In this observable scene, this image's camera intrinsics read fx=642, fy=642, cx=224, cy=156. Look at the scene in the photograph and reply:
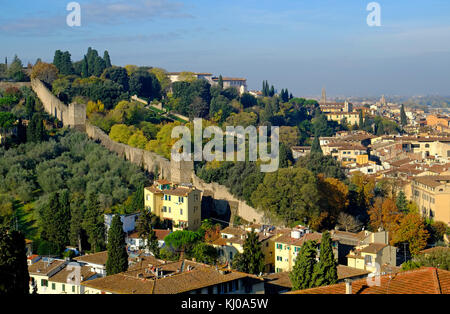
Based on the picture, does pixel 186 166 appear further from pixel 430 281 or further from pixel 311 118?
pixel 311 118

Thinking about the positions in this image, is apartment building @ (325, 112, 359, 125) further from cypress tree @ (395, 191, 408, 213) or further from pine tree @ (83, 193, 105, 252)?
pine tree @ (83, 193, 105, 252)

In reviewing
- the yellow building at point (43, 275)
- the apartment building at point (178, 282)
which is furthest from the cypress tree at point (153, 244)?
the apartment building at point (178, 282)

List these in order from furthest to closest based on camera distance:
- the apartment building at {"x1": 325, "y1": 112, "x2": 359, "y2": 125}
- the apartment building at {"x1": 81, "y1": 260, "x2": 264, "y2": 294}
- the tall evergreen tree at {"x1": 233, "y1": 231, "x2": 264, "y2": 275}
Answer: the apartment building at {"x1": 325, "y1": 112, "x2": 359, "y2": 125}
the tall evergreen tree at {"x1": 233, "y1": 231, "x2": 264, "y2": 275}
the apartment building at {"x1": 81, "y1": 260, "x2": 264, "y2": 294}

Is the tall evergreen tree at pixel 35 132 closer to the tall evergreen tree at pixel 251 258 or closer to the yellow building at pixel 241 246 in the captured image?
the yellow building at pixel 241 246

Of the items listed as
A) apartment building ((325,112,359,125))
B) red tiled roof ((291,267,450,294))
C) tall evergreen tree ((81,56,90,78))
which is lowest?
apartment building ((325,112,359,125))

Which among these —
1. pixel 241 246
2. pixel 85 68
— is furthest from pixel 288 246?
pixel 85 68

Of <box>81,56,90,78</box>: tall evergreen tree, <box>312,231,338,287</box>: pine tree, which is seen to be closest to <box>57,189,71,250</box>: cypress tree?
<box>312,231,338,287</box>: pine tree

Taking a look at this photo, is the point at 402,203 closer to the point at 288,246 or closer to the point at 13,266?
the point at 288,246
